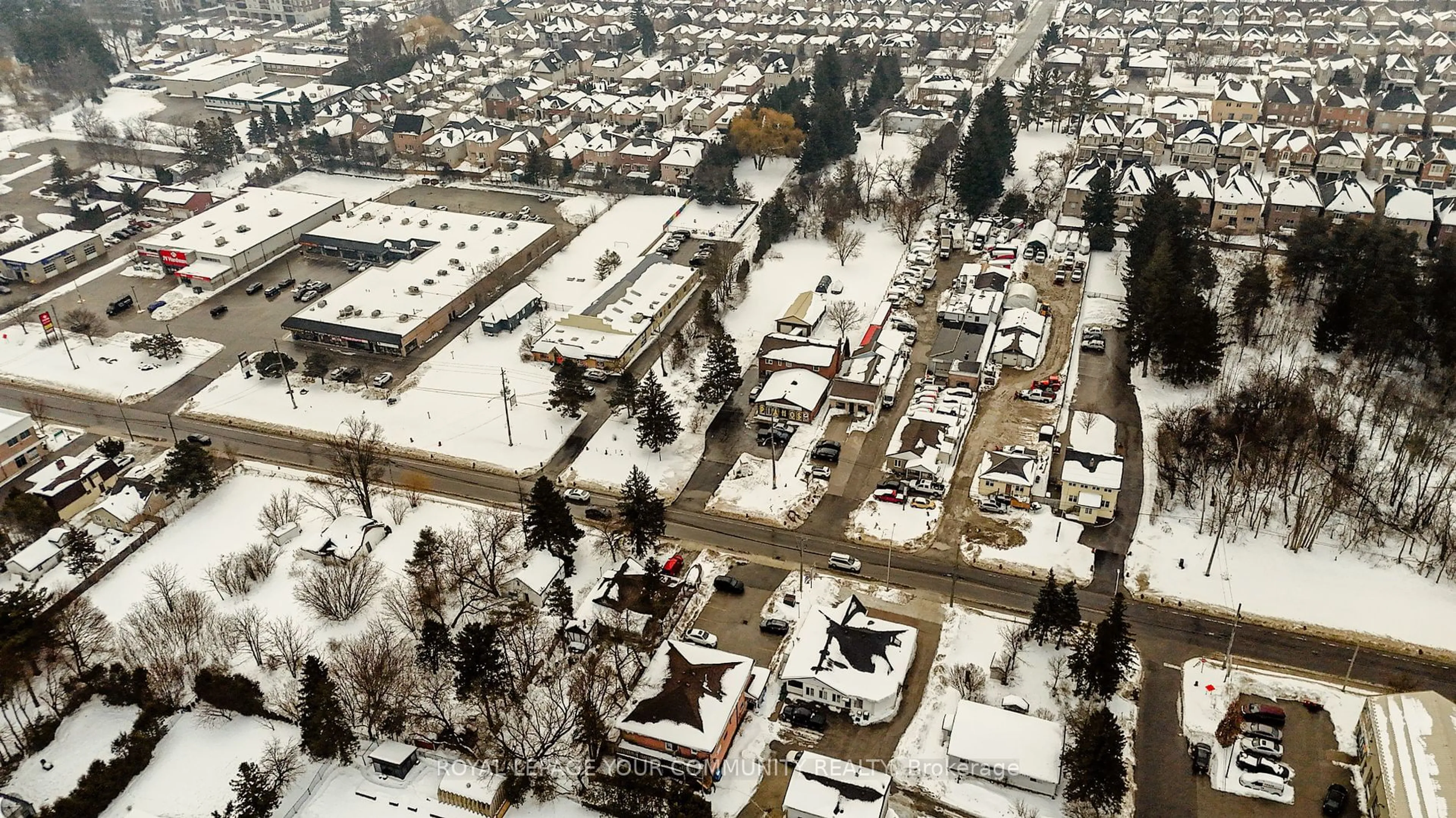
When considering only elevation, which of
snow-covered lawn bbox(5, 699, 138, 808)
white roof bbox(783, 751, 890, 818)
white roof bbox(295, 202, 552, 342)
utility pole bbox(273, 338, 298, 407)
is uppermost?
white roof bbox(295, 202, 552, 342)

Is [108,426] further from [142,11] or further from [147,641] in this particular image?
[142,11]

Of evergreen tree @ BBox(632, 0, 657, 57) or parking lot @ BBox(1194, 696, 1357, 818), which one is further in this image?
evergreen tree @ BBox(632, 0, 657, 57)

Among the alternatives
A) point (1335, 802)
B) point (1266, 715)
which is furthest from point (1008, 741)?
point (1335, 802)

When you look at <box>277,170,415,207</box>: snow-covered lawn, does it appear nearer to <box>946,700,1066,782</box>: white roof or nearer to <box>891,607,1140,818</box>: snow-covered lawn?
<box>891,607,1140,818</box>: snow-covered lawn

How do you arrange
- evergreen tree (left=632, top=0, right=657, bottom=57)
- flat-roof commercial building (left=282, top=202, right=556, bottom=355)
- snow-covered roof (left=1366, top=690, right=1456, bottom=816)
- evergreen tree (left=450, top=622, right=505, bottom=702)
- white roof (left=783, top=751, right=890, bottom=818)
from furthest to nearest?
evergreen tree (left=632, top=0, right=657, bottom=57), flat-roof commercial building (left=282, top=202, right=556, bottom=355), evergreen tree (left=450, top=622, right=505, bottom=702), white roof (left=783, top=751, right=890, bottom=818), snow-covered roof (left=1366, top=690, right=1456, bottom=816)

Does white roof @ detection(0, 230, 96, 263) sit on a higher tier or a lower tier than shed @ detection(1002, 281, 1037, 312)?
higher

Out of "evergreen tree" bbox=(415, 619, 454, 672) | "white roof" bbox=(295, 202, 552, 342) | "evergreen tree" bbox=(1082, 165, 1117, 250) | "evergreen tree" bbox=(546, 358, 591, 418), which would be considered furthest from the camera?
"evergreen tree" bbox=(1082, 165, 1117, 250)

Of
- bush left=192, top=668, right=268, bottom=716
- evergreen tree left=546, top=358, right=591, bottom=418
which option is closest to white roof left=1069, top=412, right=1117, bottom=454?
evergreen tree left=546, top=358, right=591, bottom=418
